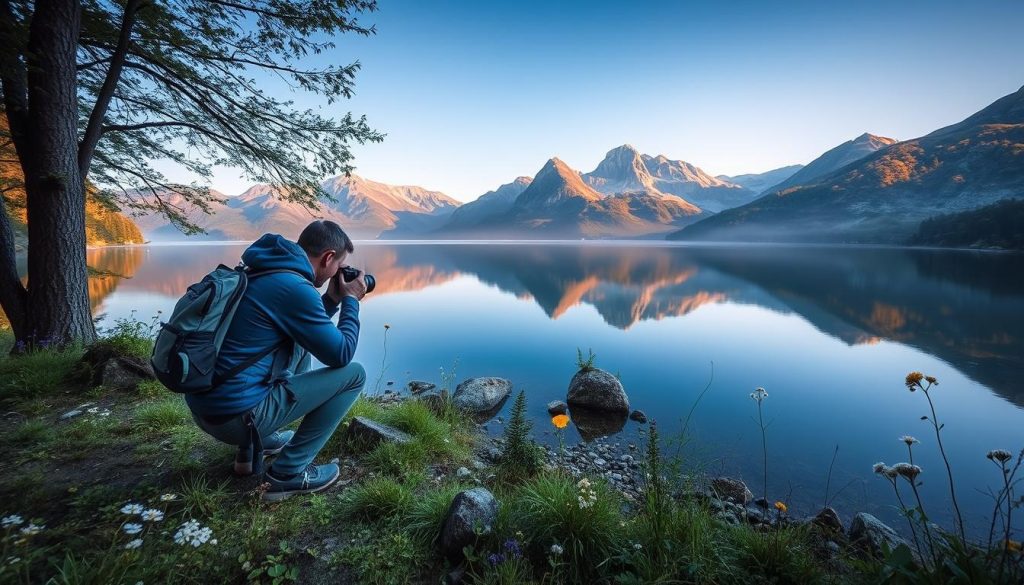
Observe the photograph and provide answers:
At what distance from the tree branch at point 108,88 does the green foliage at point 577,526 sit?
873cm

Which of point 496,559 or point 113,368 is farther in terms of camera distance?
point 113,368

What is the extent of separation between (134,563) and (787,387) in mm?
13702

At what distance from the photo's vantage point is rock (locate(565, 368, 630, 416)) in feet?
30.4

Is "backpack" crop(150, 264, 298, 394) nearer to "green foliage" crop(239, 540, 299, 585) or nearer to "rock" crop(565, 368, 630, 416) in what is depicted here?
"green foliage" crop(239, 540, 299, 585)

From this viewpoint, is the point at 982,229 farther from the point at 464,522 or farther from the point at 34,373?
the point at 34,373

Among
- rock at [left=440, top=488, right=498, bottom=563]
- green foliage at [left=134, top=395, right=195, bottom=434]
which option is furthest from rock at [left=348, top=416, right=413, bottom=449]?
green foliage at [left=134, top=395, right=195, bottom=434]

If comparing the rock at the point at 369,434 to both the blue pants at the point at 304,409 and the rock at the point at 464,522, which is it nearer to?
the blue pants at the point at 304,409

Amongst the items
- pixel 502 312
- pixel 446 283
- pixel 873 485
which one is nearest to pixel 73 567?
pixel 873 485

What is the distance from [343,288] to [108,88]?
21.6 feet

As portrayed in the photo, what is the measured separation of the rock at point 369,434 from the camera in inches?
177

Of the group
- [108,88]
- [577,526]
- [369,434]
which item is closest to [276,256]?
A: [369,434]

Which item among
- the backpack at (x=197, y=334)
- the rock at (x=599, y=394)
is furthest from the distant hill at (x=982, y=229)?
the backpack at (x=197, y=334)

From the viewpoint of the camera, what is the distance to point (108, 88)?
21.0ft

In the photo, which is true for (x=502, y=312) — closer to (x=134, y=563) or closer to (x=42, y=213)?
(x=42, y=213)
